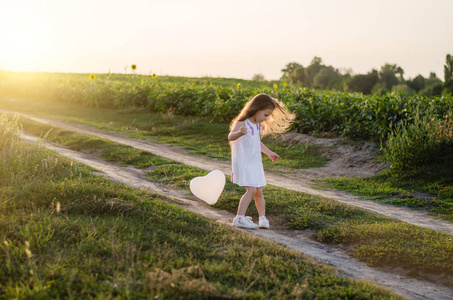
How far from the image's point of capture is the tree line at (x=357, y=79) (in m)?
43.2

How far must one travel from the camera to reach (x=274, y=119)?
6.57 metres

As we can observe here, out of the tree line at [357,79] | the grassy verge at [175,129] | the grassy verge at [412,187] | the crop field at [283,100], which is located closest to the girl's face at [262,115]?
the grassy verge at [412,187]

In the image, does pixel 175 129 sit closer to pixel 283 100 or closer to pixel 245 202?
pixel 283 100

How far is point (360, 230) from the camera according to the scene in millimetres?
5906

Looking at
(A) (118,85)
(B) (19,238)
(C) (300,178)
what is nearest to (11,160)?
(B) (19,238)

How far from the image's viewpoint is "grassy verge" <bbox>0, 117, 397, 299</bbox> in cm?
356

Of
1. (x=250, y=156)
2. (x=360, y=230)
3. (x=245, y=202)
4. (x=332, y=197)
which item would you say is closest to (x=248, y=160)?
(x=250, y=156)

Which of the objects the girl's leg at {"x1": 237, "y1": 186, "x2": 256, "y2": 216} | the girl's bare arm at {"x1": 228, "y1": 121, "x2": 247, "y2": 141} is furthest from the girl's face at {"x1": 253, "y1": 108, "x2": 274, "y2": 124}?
the girl's leg at {"x1": 237, "y1": 186, "x2": 256, "y2": 216}

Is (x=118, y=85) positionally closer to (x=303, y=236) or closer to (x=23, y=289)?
(x=303, y=236)

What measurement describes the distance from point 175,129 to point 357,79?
31992 millimetres

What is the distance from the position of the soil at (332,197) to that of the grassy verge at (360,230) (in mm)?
159

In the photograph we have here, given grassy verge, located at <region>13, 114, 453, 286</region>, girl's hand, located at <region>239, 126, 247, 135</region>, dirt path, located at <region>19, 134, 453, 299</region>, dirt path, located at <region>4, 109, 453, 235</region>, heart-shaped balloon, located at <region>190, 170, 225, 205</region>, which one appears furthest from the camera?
dirt path, located at <region>4, 109, 453, 235</region>

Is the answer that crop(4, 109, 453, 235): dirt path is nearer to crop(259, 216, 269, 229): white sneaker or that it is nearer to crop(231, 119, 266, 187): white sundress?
crop(259, 216, 269, 229): white sneaker

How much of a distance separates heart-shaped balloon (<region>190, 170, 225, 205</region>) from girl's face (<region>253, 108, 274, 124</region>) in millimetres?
1183
